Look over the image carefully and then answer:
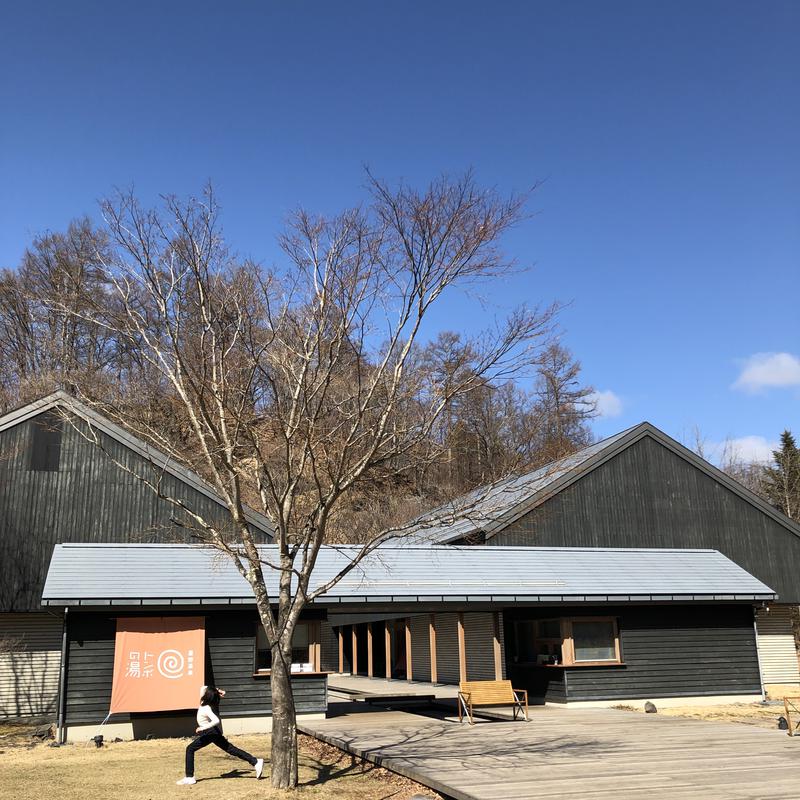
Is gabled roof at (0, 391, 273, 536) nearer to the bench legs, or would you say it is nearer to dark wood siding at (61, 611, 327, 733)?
dark wood siding at (61, 611, 327, 733)

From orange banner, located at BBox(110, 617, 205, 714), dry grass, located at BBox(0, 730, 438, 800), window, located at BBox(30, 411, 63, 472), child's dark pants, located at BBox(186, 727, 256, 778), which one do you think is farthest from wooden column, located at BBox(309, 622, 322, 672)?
window, located at BBox(30, 411, 63, 472)

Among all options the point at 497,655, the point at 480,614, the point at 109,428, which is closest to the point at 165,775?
the point at 497,655

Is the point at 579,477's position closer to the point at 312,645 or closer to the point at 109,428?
the point at 312,645

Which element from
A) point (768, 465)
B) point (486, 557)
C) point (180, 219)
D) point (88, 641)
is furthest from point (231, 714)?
point (768, 465)

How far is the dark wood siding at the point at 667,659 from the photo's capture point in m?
19.7

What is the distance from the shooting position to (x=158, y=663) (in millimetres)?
16828

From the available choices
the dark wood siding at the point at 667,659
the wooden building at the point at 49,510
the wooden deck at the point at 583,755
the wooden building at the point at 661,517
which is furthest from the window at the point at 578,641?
the wooden building at the point at 49,510

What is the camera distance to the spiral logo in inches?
661

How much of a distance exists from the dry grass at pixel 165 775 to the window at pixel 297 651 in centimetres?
240

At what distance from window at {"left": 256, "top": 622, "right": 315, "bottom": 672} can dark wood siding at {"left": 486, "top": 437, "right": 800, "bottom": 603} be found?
25.7ft

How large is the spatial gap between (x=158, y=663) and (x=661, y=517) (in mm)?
15638

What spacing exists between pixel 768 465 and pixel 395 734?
38957 millimetres

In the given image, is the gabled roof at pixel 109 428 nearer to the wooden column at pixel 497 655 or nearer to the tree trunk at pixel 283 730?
the wooden column at pixel 497 655

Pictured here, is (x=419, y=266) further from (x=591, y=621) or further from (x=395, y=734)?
(x=591, y=621)
